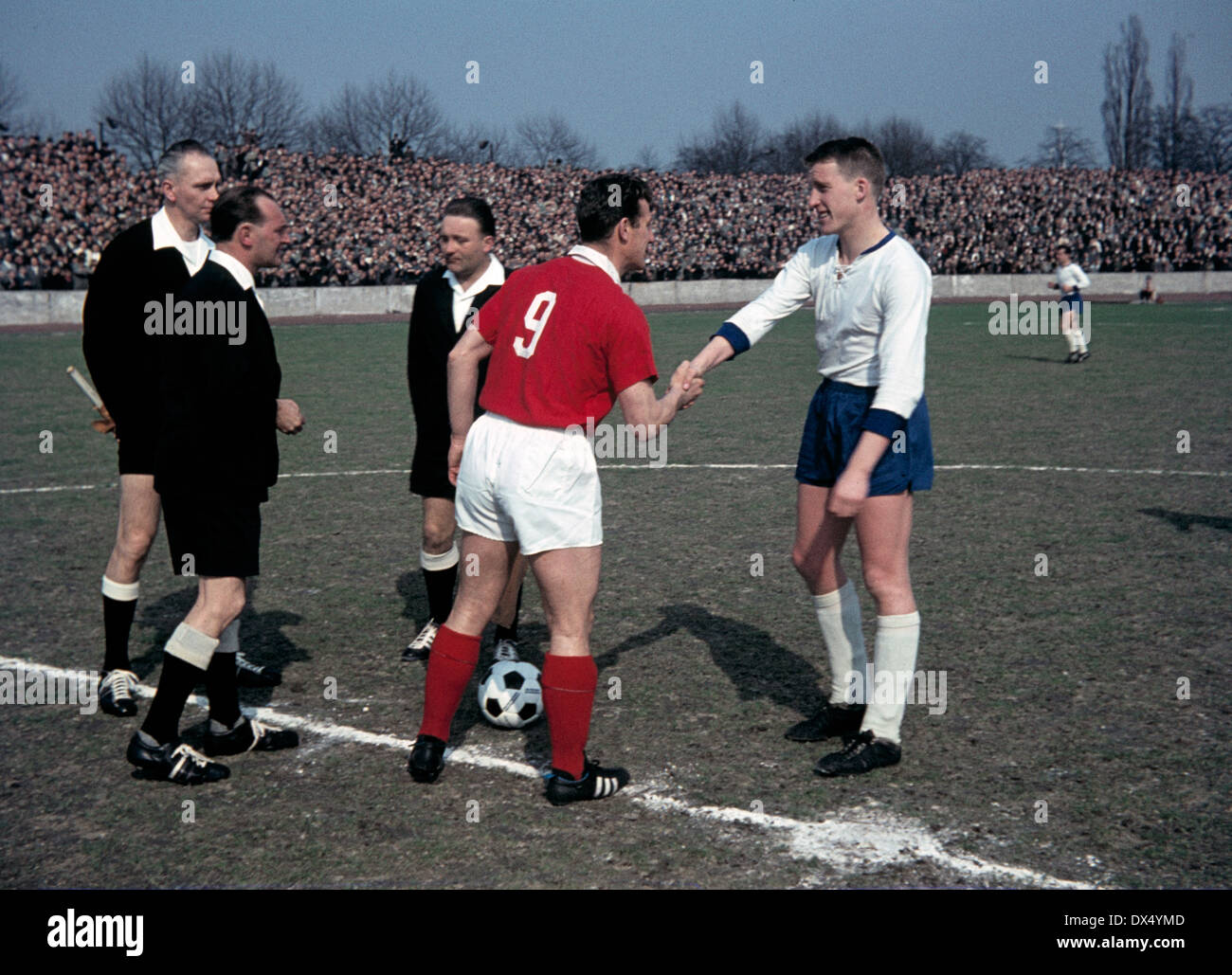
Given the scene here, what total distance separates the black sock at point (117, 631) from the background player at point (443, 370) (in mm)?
1345

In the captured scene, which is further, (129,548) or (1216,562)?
(1216,562)

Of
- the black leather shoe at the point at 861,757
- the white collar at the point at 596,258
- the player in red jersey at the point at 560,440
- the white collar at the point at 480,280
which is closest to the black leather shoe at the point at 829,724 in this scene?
the black leather shoe at the point at 861,757

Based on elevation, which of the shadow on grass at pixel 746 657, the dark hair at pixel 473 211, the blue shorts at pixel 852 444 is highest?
the dark hair at pixel 473 211

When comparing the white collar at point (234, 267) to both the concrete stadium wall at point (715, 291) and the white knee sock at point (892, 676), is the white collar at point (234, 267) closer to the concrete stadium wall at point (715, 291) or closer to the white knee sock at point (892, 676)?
the white knee sock at point (892, 676)

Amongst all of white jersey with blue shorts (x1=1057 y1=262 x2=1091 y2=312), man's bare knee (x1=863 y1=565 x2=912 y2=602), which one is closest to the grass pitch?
man's bare knee (x1=863 y1=565 x2=912 y2=602)

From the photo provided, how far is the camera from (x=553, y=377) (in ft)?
13.8

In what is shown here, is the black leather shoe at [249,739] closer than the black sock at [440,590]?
Yes

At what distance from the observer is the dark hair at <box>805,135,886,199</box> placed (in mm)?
4504

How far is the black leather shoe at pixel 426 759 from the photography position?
447 cm

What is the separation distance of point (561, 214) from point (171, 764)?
4798cm

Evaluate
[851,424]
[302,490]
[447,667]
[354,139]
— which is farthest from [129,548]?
[354,139]

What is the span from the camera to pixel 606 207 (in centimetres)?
423
